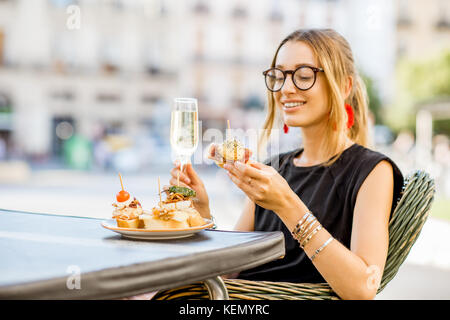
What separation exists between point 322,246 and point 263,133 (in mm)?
826

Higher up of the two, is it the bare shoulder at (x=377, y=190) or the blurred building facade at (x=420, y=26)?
the blurred building facade at (x=420, y=26)

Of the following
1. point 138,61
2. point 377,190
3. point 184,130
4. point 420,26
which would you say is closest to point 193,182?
point 184,130

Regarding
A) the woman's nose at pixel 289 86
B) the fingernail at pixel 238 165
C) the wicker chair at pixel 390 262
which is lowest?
the wicker chair at pixel 390 262

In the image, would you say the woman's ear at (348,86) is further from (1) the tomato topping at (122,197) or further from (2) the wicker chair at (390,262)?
(1) the tomato topping at (122,197)

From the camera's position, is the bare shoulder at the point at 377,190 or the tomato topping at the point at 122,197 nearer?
the tomato topping at the point at 122,197

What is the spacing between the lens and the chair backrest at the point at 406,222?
1.54 metres

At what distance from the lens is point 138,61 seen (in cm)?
2712

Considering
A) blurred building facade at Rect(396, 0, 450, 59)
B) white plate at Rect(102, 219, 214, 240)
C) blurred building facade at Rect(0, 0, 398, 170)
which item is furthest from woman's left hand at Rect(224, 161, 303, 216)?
blurred building facade at Rect(396, 0, 450, 59)

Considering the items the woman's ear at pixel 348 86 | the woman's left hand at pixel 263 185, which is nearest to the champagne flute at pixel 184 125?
the woman's left hand at pixel 263 185

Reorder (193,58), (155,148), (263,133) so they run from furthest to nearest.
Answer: (193,58) < (155,148) < (263,133)

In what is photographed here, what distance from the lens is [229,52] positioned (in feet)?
96.9

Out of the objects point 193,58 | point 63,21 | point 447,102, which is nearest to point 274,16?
point 193,58

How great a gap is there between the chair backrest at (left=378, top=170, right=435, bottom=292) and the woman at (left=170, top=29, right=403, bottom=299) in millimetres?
49
